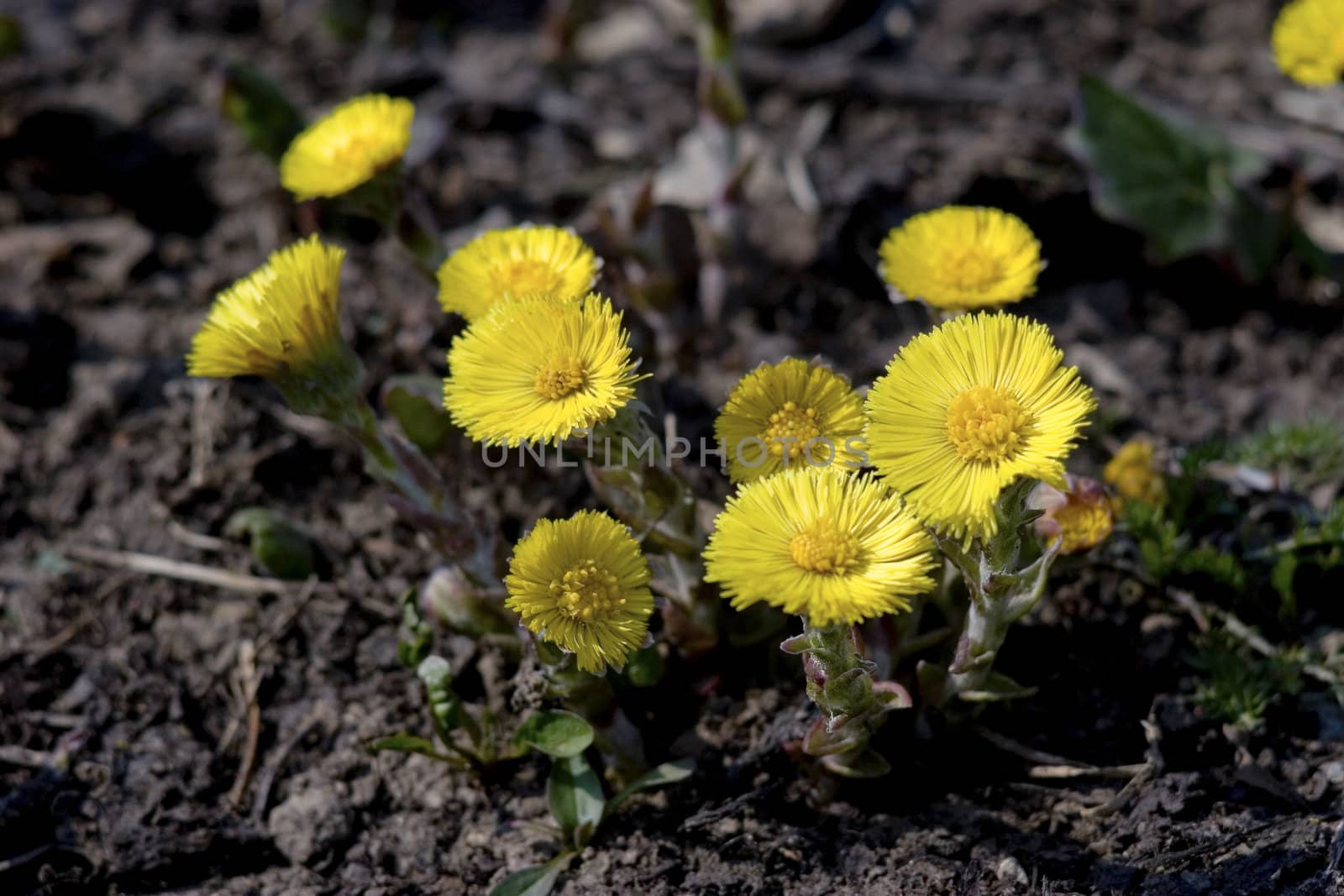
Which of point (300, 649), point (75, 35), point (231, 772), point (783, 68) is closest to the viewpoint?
point (231, 772)

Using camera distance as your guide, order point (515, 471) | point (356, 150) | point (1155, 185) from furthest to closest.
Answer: point (1155, 185) < point (515, 471) < point (356, 150)

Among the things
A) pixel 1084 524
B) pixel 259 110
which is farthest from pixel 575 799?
pixel 259 110

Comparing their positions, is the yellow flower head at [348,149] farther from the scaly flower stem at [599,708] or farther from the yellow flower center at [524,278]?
the scaly flower stem at [599,708]

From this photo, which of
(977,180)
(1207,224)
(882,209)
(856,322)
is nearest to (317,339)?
(856,322)

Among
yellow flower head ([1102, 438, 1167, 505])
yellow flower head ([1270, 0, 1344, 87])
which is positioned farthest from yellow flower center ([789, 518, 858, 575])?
yellow flower head ([1270, 0, 1344, 87])

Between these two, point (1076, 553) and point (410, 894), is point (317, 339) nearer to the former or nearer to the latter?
point (410, 894)

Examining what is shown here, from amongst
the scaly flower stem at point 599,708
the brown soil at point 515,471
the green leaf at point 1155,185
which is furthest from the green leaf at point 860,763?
the green leaf at point 1155,185

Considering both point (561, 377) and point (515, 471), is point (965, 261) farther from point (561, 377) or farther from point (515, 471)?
point (515, 471)
